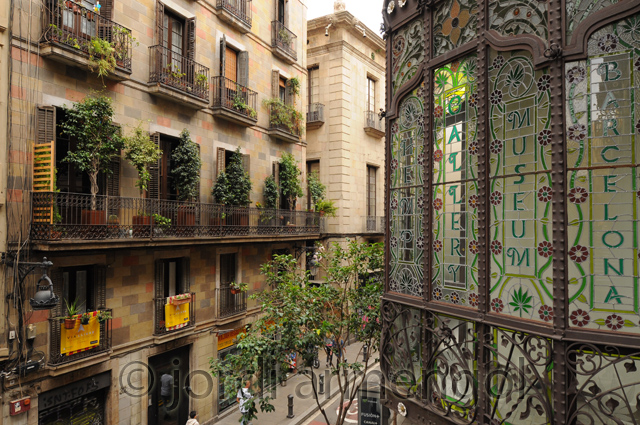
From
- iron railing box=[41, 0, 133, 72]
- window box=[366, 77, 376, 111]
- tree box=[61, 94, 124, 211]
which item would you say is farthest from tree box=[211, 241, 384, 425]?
window box=[366, 77, 376, 111]

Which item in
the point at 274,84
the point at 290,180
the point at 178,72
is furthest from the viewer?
the point at 290,180

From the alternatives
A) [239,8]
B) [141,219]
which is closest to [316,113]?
[239,8]

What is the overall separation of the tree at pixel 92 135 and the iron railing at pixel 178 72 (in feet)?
7.76

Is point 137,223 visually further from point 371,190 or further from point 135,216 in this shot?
point 371,190

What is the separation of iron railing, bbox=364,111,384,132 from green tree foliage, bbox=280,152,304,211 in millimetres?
7012

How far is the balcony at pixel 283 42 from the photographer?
61.1 feet

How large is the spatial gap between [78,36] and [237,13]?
7.11 meters

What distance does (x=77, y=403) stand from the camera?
1086 cm

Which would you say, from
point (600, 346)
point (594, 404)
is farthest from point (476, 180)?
point (594, 404)

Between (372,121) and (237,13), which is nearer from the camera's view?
(237,13)

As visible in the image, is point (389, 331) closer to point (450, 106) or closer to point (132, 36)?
point (450, 106)

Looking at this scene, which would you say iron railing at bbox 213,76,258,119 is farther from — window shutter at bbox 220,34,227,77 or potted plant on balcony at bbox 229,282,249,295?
potted plant on balcony at bbox 229,282,249,295

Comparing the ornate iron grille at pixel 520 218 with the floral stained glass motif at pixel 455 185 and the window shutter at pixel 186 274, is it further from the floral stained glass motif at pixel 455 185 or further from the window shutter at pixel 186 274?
the window shutter at pixel 186 274

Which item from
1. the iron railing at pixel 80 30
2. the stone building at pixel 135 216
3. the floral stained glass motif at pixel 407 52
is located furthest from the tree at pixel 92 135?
the floral stained glass motif at pixel 407 52
